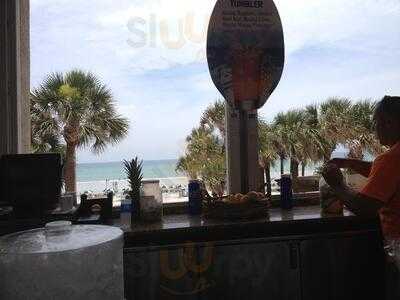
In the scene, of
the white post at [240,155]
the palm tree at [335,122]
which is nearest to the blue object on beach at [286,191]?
the white post at [240,155]

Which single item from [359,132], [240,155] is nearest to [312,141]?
[359,132]

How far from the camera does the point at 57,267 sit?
3.30 feet

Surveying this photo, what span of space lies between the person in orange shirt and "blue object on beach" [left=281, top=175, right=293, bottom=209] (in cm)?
57

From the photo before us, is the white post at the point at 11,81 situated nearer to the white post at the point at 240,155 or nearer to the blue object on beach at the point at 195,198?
the blue object on beach at the point at 195,198

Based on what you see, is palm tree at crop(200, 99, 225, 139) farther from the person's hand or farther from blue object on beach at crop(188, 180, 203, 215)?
the person's hand

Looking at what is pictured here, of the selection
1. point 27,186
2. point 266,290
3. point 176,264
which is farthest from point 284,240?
point 27,186

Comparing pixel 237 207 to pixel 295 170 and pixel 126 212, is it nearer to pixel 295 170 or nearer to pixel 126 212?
pixel 126 212

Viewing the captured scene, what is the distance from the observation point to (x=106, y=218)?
2.23 meters

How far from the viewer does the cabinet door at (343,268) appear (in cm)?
223

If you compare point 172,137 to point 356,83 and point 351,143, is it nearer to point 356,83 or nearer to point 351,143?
point 356,83

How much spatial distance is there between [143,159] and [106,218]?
41 centimetres

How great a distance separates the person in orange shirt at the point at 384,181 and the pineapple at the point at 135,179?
1002 mm

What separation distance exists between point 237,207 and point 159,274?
52 centimetres

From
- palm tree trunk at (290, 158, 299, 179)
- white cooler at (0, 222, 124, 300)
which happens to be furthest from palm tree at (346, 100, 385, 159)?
white cooler at (0, 222, 124, 300)
